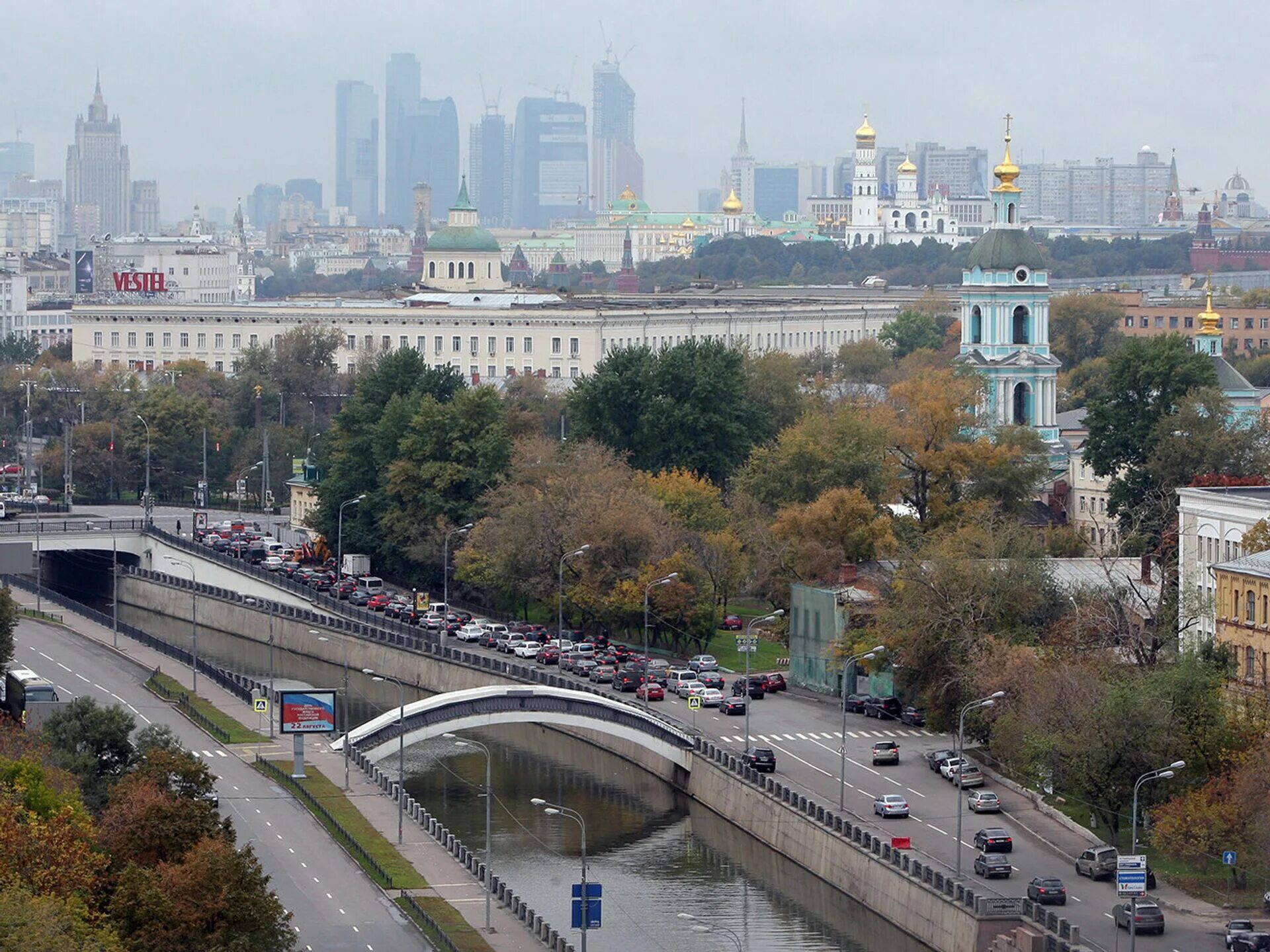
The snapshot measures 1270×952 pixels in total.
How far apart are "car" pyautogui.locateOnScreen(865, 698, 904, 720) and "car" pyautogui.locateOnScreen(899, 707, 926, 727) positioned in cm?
48

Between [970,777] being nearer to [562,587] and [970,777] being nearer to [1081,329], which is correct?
[562,587]

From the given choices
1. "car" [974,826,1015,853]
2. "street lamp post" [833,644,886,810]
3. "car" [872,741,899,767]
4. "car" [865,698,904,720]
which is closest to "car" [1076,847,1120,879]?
"car" [974,826,1015,853]

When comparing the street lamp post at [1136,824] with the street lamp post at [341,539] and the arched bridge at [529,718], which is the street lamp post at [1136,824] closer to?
the arched bridge at [529,718]

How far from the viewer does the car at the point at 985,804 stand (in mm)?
74250

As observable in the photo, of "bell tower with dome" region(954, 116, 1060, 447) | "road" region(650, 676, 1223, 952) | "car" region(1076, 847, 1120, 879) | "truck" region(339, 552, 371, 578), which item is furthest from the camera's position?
"bell tower with dome" region(954, 116, 1060, 447)

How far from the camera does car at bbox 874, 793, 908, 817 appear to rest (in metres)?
73.2

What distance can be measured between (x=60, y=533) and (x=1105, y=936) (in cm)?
7100

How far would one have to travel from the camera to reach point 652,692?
Answer: 9075 cm

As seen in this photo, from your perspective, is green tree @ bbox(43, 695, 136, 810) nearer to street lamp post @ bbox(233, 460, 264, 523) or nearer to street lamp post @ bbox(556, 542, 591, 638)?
street lamp post @ bbox(556, 542, 591, 638)

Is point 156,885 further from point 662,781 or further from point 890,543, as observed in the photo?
point 890,543

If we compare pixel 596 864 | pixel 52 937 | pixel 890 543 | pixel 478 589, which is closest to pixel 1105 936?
pixel 596 864

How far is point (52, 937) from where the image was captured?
50125 mm

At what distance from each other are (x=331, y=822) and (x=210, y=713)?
19149 mm

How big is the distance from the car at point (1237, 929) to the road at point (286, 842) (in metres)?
17.3
